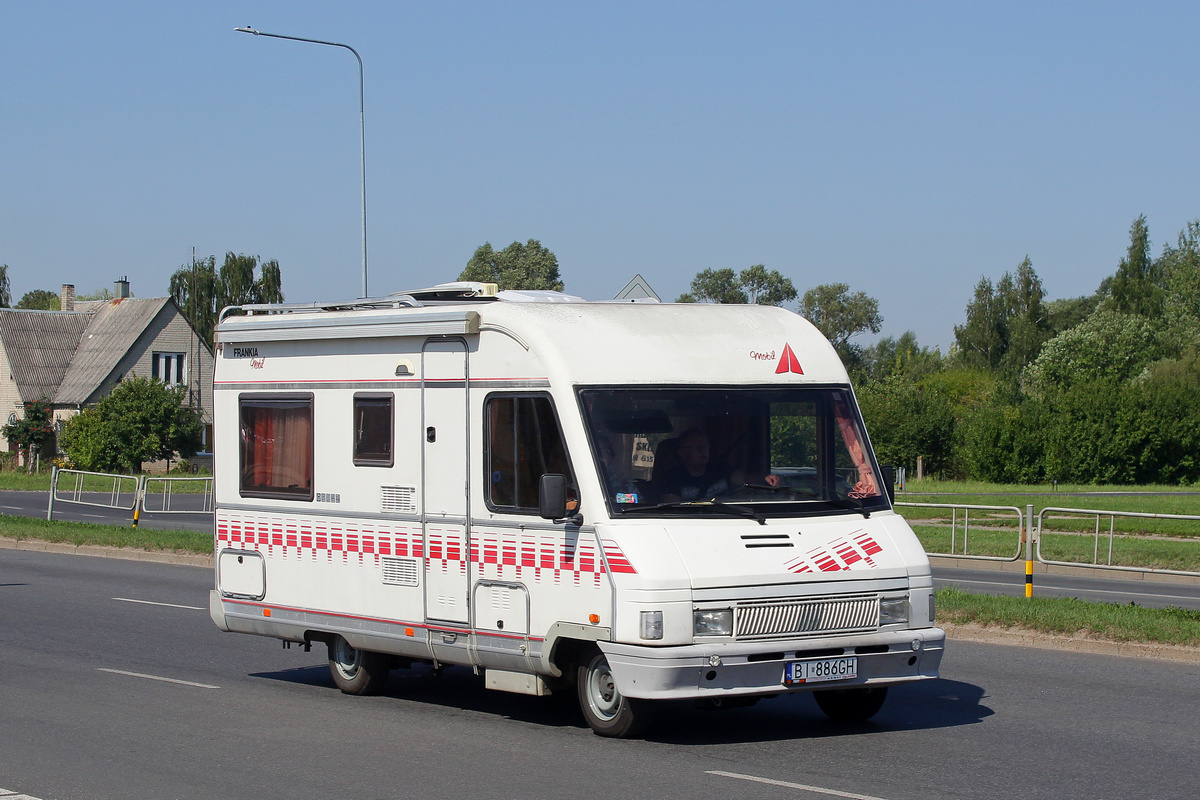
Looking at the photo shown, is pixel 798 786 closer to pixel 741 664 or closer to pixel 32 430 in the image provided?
pixel 741 664

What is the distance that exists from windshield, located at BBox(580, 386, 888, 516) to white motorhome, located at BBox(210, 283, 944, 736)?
1cm

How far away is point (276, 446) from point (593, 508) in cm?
352

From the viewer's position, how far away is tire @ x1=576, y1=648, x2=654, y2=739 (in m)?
8.45

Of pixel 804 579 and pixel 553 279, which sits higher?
pixel 553 279

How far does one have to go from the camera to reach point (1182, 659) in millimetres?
12219

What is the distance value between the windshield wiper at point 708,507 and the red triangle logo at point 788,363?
1.13m

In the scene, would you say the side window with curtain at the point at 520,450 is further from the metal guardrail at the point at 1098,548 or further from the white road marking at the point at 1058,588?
the metal guardrail at the point at 1098,548

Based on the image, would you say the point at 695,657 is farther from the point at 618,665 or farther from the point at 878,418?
the point at 878,418

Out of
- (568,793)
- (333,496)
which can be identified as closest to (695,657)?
(568,793)

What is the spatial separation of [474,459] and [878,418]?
60054mm

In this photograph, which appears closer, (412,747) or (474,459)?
(412,747)

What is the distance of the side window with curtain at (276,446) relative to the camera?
10.8 metres

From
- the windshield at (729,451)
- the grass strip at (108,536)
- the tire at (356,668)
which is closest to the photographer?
the windshield at (729,451)

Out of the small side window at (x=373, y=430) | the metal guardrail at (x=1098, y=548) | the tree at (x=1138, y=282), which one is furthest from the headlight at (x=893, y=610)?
the tree at (x=1138, y=282)
